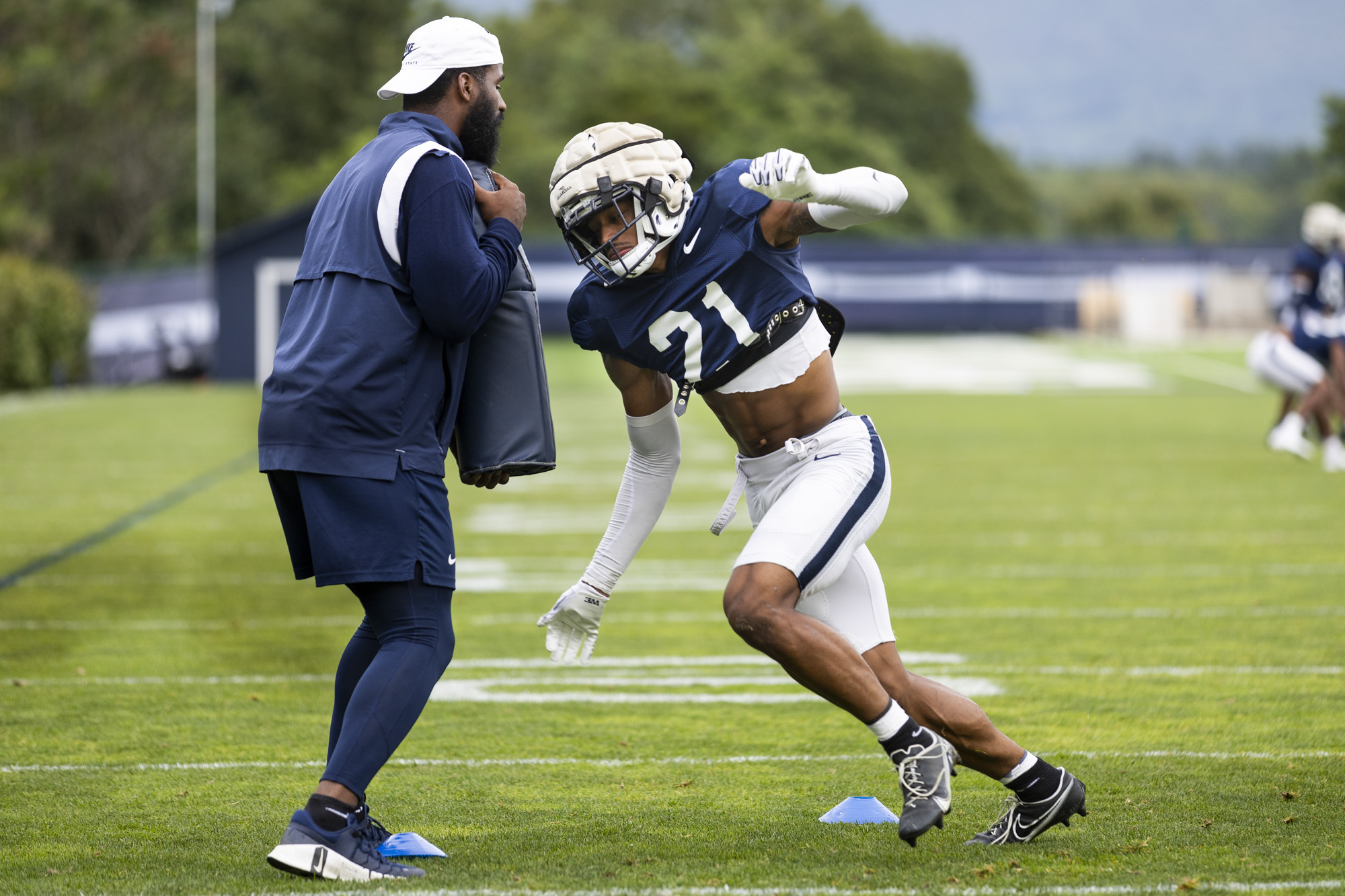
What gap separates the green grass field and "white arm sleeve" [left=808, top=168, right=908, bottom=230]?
156 centimetres

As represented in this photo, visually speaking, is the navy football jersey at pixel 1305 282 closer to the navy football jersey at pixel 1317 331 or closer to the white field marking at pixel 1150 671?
the navy football jersey at pixel 1317 331

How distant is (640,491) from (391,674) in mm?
934

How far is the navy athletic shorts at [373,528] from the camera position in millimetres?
3896

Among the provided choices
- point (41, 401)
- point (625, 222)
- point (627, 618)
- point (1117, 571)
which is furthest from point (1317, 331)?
point (41, 401)

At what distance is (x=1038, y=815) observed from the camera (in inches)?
163

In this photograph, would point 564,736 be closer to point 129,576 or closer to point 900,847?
point 900,847

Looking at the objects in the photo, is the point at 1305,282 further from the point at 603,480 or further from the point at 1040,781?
the point at 1040,781

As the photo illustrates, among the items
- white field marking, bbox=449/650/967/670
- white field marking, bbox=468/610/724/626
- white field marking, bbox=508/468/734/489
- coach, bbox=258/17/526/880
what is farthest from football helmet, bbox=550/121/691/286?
white field marking, bbox=508/468/734/489

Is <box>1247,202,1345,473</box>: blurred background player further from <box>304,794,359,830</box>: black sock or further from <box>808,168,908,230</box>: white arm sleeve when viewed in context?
<box>304,794,359,830</box>: black sock

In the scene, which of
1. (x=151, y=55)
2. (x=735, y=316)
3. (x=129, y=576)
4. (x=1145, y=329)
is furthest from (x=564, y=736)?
(x=151, y=55)

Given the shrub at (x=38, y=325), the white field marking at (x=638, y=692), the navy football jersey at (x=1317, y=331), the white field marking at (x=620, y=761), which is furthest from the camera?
the shrub at (x=38, y=325)

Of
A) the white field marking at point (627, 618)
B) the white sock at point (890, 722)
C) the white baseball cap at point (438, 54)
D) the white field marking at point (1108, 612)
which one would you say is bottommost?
the white field marking at point (627, 618)

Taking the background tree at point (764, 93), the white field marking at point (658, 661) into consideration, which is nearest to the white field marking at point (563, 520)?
the white field marking at point (658, 661)

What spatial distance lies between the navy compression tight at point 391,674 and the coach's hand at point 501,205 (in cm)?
89
